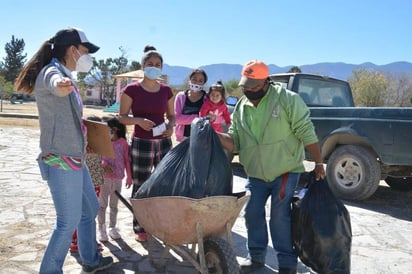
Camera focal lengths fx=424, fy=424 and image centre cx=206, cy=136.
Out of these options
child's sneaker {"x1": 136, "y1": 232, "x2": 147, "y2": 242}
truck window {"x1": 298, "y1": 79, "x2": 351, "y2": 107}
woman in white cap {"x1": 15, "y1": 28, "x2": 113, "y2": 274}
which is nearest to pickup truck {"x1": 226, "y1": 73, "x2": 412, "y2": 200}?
truck window {"x1": 298, "y1": 79, "x2": 351, "y2": 107}

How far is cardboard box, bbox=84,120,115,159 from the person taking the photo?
10.4 ft

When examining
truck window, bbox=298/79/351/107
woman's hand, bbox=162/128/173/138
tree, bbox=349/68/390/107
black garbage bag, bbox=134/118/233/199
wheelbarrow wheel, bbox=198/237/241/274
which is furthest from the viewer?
tree, bbox=349/68/390/107

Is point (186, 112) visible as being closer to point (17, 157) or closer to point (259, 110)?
point (259, 110)

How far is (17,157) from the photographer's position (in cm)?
885

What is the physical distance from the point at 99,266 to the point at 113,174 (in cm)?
102

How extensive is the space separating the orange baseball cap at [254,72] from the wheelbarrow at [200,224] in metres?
0.87

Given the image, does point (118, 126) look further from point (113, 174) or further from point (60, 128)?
point (60, 128)

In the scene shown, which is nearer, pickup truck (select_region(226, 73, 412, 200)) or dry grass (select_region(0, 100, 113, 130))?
pickup truck (select_region(226, 73, 412, 200))

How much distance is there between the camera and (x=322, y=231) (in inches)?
121

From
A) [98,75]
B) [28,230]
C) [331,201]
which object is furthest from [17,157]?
[98,75]

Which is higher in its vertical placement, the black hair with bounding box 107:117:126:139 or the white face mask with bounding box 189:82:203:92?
the white face mask with bounding box 189:82:203:92

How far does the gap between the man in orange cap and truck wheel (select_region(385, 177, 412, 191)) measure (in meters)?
4.48

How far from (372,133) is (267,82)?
317 centimetres

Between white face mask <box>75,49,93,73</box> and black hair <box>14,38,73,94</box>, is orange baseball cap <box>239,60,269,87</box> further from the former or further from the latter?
black hair <box>14,38,73,94</box>
